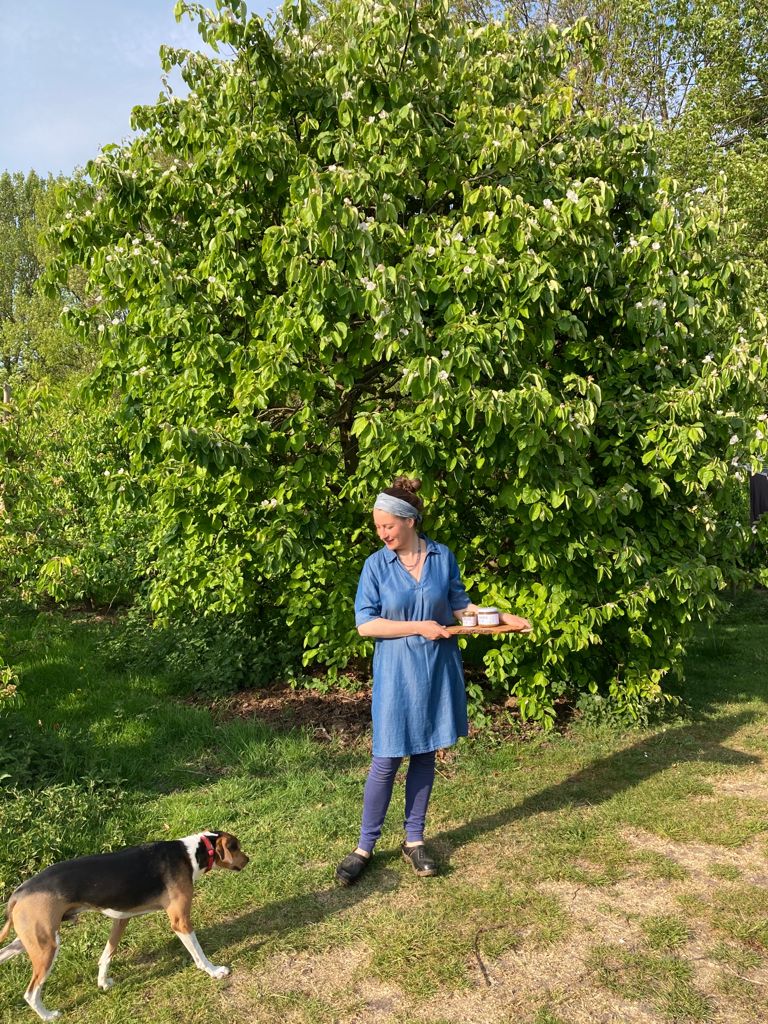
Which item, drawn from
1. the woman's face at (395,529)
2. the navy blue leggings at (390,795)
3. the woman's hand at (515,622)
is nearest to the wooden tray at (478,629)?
the woman's hand at (515,622)

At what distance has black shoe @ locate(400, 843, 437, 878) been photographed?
12.8ft

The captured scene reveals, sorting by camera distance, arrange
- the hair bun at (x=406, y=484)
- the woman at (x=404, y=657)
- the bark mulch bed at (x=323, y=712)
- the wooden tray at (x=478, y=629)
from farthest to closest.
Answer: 1. the bark mulch bed at (x=323, y=712)
2. the hair bun at (x=406, y=484)
3. the woman at (x=404, y=657)
4. the wooden tray at (x=478, y=629)

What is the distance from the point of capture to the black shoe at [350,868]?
3834mm

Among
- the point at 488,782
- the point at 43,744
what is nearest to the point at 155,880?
the point at 43,744

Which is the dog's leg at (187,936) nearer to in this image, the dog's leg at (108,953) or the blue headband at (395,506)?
the dog's leg at (108,953)

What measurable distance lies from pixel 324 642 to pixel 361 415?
7.35 ft

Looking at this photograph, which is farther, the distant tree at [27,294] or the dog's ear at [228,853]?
the distant tree at [27,294]

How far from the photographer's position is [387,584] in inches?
150

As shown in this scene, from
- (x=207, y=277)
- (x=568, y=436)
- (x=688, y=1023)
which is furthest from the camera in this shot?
(x=207, y=277)

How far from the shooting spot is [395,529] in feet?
12.2

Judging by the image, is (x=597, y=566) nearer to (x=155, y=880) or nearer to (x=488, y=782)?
(x=488, y=782)

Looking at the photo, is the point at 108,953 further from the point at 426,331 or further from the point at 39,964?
the point at 426,331

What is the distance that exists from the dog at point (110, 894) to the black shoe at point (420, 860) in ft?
3.41

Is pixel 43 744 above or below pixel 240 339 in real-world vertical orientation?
below
